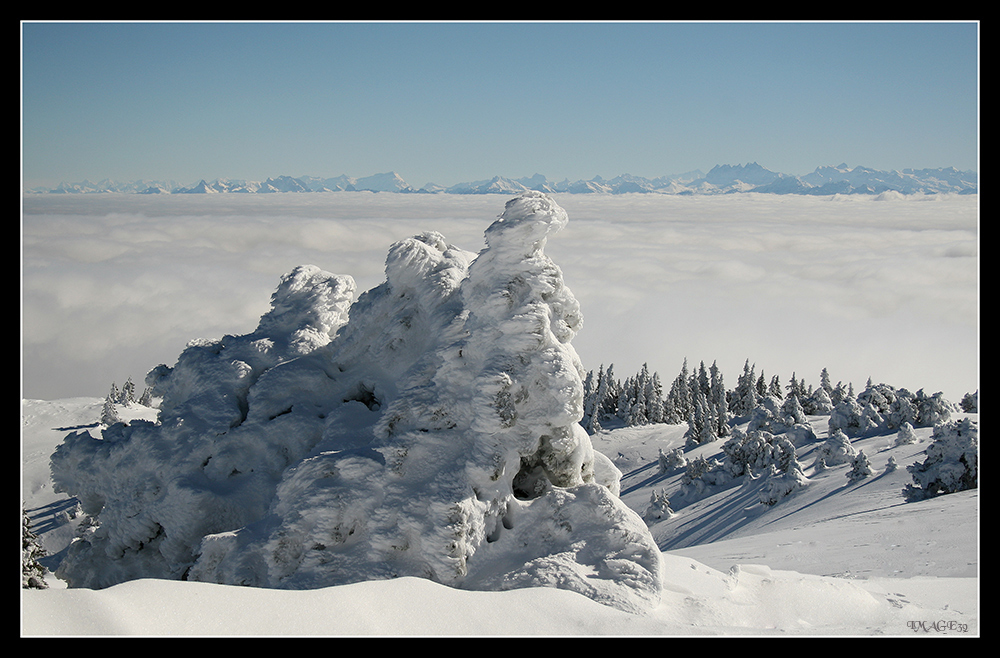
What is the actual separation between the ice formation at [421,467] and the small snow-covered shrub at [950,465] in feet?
57.4

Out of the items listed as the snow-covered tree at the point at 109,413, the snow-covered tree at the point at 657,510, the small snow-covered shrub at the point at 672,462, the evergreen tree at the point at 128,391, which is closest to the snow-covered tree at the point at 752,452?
the snow-covered tree at the point at 657,510

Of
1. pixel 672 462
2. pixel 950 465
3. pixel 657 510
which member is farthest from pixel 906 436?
pixel 672 462

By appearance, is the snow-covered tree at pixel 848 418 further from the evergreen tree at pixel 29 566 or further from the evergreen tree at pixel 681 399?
the evergreen tree at pixel 29 566

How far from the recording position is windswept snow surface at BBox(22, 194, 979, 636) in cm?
828

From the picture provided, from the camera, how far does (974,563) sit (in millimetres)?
14570

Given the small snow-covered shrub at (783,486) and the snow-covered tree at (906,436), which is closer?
the small snow-covered shrub at (783,486)

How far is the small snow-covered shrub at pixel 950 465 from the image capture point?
2580 cm

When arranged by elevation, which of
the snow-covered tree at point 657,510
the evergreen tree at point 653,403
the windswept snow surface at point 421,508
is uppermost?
the windswept snow surface at point 421,508

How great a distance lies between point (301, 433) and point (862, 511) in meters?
21.3

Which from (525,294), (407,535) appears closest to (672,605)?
(407,535)

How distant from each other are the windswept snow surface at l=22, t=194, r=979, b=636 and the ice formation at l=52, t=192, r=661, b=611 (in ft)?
0.13

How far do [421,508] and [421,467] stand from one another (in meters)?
0.85

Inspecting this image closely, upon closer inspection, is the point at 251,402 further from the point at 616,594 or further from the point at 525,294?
the point at 616,594
